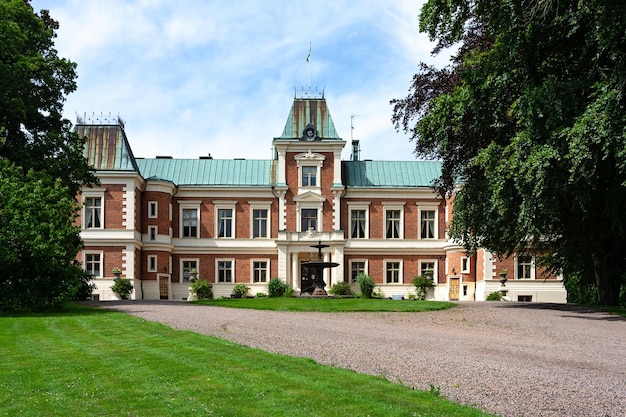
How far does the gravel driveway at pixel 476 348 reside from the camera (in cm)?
905

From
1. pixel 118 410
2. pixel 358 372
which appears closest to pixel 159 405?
pixel 118 410

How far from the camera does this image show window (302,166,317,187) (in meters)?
46.4

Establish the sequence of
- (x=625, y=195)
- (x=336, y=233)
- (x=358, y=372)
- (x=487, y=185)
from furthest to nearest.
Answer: (x=336, y=233)
(x=487, y=185)
(x=625, y=195)
(x=358, y=372)

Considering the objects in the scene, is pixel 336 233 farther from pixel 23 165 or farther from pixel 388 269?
pixel 23 165

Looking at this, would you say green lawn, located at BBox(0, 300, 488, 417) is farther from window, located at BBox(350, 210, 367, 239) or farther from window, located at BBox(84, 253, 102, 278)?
window, located at BBox(350, 210, 367, 239)

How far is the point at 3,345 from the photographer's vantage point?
1348 centimetres

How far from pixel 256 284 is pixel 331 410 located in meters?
38.9

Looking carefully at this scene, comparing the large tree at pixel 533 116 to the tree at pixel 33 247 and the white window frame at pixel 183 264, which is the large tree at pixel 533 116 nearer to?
the tree at pixel 33 247

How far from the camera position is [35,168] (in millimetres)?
27078

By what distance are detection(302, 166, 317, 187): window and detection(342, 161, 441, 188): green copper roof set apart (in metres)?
2.16

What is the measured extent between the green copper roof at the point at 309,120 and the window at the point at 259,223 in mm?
4780

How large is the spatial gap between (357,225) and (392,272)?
11.4 ft

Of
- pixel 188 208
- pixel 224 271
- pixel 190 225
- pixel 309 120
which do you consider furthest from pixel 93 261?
pixel 309 120

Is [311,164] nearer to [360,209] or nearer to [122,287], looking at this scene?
[360,209]
